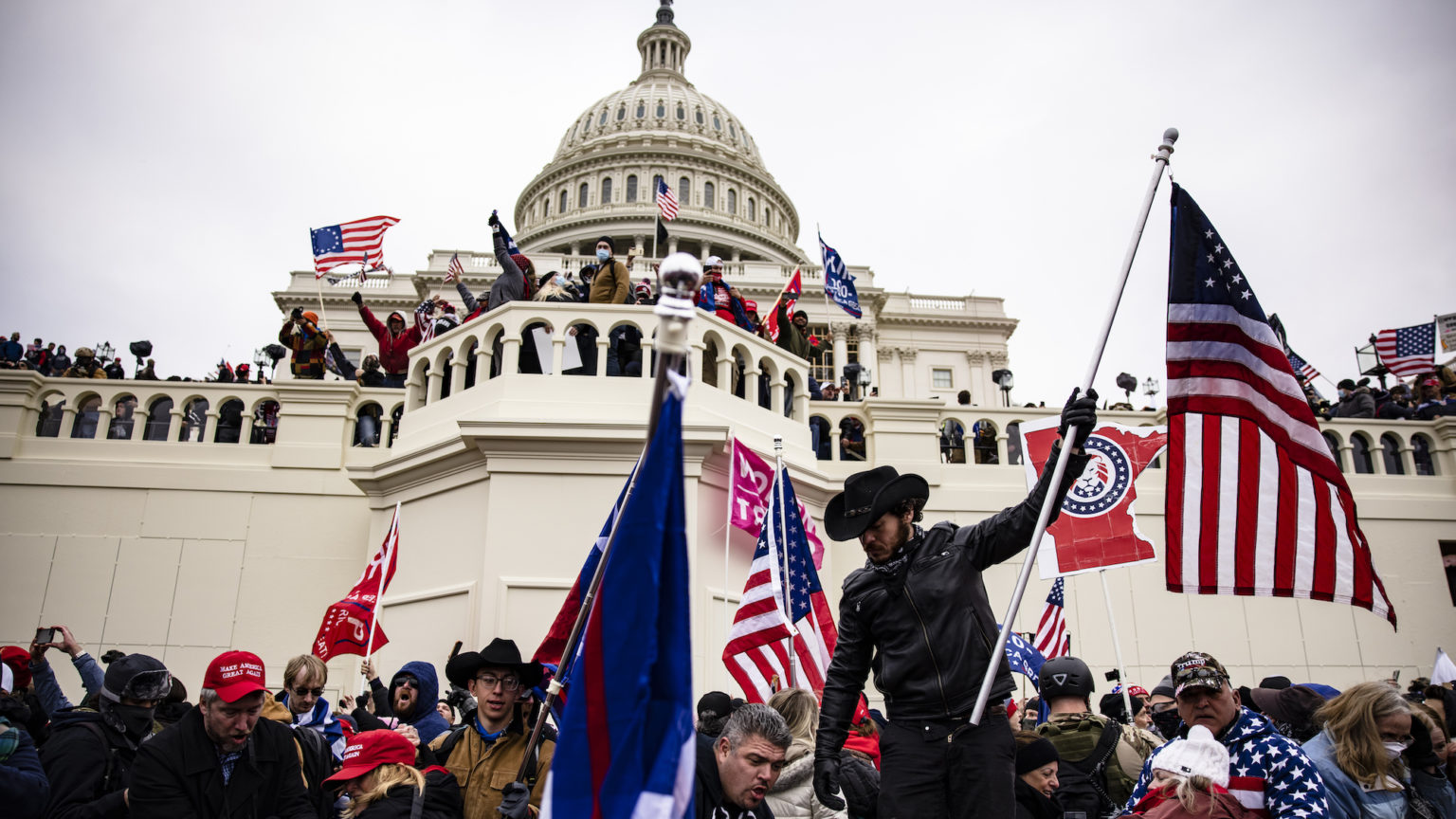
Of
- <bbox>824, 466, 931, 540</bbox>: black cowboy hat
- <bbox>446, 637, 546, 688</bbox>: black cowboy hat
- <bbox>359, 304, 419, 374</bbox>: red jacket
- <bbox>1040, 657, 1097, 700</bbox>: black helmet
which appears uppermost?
<bbox>359, 304, 419, 374</bbox>: red jacket

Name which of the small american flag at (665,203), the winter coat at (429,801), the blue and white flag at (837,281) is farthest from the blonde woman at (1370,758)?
the small american flag at (665,203)

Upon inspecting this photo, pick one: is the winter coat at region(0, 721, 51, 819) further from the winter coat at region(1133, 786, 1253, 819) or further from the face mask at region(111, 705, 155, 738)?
the winter coat at region(1133, 786, 1253, 819)

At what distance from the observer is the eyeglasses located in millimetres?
4785

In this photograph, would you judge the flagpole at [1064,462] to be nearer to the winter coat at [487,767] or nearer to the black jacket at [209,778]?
the winter coat at [487,767]

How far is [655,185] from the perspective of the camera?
7675cm

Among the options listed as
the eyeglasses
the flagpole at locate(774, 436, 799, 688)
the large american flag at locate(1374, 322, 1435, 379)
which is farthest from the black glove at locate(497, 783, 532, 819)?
the large american flag at locate(1374, 322, 1435, 379)

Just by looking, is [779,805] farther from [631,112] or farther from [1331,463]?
[631,112]

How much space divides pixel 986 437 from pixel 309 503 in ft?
28.9

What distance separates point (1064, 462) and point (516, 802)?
2.49m

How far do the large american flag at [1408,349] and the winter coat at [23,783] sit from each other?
24764mm

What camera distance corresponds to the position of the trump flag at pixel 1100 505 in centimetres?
963

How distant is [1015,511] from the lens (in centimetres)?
429

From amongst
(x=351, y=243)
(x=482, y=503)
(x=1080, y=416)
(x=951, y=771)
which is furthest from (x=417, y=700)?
(x=351, y=243)

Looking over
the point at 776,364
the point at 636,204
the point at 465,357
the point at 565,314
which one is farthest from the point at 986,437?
the point at 636,204
